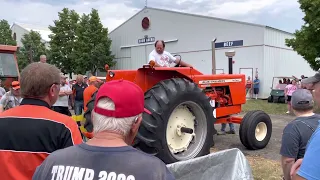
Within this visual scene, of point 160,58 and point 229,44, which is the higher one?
point 229,44

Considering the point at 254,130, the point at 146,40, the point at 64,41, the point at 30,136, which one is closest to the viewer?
the point at 30,136

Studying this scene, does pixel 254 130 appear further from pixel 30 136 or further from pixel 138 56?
pixel 138 56

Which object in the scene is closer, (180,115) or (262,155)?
(180,115)

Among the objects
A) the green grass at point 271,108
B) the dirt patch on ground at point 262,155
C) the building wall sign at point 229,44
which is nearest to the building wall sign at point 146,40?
the building wall sign at point 229,44

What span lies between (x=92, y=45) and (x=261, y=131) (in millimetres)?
26593

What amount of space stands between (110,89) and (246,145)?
5445 millimetres

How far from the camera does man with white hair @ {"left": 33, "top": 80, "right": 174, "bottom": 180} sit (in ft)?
4.15

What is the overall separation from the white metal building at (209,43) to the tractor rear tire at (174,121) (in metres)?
16.9

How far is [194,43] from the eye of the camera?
2498cm

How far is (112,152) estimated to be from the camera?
1298 mm

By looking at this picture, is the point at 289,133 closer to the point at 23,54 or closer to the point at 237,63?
the point at 237,63

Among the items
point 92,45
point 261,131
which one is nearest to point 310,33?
point 261,131

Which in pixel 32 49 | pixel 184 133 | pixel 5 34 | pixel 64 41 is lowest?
pixel 184 133

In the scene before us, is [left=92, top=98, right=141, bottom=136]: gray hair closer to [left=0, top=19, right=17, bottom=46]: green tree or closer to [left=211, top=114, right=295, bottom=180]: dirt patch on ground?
[left=211, top=114, right=295, bottom=180]: dirt patch on ground
